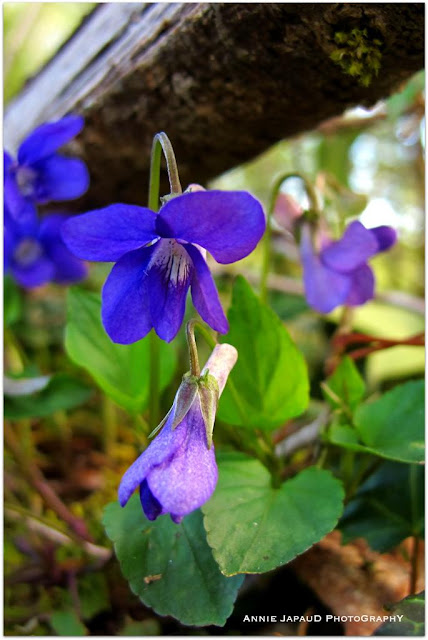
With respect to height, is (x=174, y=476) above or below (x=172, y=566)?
above

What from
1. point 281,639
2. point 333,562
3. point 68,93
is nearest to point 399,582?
point 333,562

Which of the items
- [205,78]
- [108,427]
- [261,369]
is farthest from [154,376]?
[108,427]

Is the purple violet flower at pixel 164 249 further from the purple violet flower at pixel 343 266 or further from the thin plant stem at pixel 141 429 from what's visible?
the purple violet flower at pixel 343 266

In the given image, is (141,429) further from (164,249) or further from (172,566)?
(164,249)

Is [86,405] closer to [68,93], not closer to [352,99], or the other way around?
[68,93]

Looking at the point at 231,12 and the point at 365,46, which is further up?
the point at 231,12

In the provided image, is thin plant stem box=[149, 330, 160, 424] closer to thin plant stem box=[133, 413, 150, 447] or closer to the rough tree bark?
thin plant stem box=[133, 413, 150, 447]

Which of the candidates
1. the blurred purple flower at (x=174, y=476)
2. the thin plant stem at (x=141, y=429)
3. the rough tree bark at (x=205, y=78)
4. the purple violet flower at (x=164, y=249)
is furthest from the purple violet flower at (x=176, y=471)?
the rough tree bark at (x=205, y=78)
